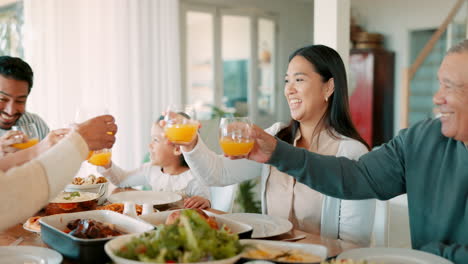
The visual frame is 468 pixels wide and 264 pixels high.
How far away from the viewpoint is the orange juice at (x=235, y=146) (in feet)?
5.01

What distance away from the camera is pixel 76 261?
1.29m

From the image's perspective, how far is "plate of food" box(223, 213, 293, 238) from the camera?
1530mm

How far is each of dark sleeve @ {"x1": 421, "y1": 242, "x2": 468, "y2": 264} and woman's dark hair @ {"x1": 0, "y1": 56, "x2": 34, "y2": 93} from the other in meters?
2.34

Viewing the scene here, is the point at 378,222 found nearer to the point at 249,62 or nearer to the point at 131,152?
the point at 131,152

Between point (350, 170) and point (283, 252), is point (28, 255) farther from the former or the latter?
point (350, 170)

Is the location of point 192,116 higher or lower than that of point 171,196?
higher

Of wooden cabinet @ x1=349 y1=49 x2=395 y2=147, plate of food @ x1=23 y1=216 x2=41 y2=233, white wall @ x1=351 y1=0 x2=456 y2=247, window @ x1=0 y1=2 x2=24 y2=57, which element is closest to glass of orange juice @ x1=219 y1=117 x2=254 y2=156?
plate of food @ x1=23 y1=216 x2=41 y2=233

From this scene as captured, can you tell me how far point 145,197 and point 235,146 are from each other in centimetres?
77

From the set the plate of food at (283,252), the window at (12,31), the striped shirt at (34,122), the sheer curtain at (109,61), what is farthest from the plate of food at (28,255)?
the window at (12,31)

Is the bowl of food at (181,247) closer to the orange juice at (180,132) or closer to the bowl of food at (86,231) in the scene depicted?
the bowl of food at (86,231)

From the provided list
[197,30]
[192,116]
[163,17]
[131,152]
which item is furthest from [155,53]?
[192,116]

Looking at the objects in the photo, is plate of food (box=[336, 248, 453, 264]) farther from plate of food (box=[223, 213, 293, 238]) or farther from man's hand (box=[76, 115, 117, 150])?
man's hand (box=[76, 115, 117, 150])

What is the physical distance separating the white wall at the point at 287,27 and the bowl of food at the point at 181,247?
6438 millimetres

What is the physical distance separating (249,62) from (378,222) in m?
5.63
